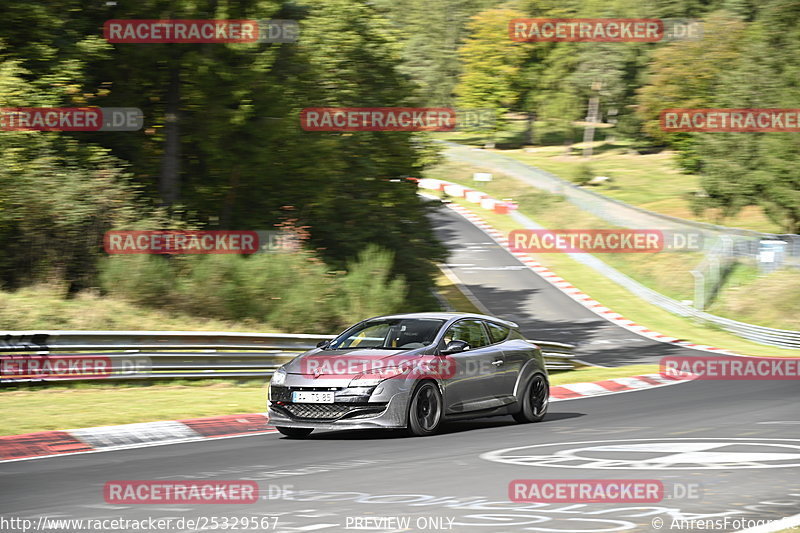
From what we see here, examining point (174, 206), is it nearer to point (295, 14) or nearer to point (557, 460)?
point (295, 14)

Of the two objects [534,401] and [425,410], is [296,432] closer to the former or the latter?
[425,410]

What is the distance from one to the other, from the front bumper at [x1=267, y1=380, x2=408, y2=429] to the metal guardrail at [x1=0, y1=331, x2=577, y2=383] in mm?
6553

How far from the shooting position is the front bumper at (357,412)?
11.7 m

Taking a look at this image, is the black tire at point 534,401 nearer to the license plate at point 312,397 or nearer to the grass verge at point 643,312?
the license plate at point 312,397

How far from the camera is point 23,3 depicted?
938 inches

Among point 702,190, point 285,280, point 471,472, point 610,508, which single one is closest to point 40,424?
point 471,472

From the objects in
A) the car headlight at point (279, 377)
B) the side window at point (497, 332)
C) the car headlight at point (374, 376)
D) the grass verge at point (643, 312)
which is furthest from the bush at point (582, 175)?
the car headlight at point (374, 376)

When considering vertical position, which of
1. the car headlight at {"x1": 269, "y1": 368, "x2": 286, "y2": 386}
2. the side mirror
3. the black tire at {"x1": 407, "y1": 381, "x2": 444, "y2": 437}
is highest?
the side mirror

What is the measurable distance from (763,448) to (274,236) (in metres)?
18.2

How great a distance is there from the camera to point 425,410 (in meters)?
12.2

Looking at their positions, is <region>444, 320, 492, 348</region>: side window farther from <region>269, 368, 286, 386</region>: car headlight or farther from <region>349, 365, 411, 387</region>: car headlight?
<region>269, 368, 286, 386</region>: car headlight

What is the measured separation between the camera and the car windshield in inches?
499

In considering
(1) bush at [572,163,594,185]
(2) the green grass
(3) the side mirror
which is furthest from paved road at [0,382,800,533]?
(1) bush at [572,163,594,185]

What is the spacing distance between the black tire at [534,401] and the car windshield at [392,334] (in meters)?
1.70
